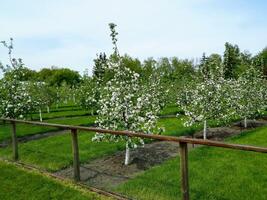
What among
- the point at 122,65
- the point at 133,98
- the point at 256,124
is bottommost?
the point at 256,124

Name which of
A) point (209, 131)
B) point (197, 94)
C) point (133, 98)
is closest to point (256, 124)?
point (209, 131)

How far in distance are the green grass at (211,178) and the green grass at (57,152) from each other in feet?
7.82

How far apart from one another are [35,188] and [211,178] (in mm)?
3510

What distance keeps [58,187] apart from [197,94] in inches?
269

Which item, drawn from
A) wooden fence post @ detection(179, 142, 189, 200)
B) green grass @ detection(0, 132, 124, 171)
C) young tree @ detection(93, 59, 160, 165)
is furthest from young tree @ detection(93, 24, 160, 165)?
wooden fence post @ detection(179, 142, 189, 200)

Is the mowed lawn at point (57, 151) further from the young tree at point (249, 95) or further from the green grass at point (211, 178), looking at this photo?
the young tree at point (249, 95)

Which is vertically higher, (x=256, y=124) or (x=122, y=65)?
(x=122, y=65)

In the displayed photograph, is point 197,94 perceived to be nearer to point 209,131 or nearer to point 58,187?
point 209,131

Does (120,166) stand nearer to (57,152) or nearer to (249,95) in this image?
(57,152)

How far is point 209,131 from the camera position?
1261 cm

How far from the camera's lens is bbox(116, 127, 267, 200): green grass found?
5332mm

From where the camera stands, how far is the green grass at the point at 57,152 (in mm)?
8195

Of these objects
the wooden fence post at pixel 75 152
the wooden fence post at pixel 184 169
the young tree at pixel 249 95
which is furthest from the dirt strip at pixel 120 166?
the young tree at pixel 249 95

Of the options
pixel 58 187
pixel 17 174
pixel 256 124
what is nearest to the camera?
pixel 58 187
